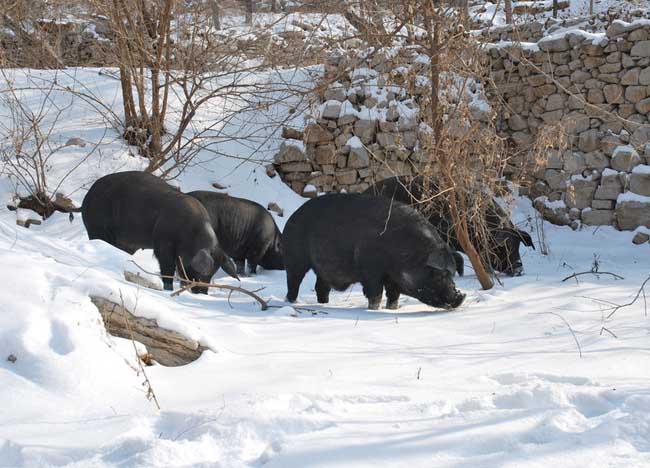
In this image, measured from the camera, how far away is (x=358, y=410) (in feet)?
11.5

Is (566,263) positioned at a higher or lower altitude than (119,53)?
lower

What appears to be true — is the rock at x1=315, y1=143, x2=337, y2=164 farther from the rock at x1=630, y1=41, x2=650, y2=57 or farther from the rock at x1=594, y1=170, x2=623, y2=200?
the rock at x1=630, y1=41, x2=650, y2=57

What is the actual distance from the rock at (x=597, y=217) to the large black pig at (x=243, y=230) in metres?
4.22

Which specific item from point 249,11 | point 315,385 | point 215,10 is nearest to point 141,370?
point 315,385

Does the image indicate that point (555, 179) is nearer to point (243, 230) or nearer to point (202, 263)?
point (243, 230)

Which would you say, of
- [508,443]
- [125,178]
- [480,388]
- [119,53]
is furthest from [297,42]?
[508,443]

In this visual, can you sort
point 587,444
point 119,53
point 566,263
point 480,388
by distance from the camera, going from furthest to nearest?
point 119,53 → point 566,263 → point 480,388 → point 587,444

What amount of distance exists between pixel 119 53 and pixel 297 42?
2.35m

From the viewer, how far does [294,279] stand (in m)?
7.64

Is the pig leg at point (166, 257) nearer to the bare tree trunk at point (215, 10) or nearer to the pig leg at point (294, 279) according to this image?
the pig leg at point (294, 279)

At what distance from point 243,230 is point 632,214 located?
500 cm

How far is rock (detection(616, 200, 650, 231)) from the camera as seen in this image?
10.7 metres

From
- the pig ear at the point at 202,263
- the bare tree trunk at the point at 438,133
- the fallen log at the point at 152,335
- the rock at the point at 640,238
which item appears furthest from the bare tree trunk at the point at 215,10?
the fallen log at the point at 152,335

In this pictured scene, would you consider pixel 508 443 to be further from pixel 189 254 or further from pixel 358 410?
pixel 189 254
